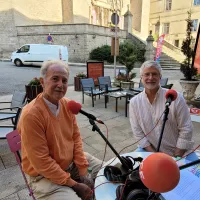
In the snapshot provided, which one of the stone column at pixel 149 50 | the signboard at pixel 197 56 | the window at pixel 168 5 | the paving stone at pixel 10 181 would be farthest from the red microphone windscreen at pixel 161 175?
the window at pixel 168 5

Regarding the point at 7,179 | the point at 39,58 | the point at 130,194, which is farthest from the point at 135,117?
the point at 39,58

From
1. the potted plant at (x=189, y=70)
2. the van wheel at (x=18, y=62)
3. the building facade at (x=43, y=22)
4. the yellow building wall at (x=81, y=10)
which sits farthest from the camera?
the yellow building wall at (x=81, y=10)

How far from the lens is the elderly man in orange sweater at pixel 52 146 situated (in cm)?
146

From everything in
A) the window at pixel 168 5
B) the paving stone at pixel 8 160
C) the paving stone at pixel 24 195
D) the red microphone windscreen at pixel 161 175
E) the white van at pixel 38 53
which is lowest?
the paving stone at pixel 24 195

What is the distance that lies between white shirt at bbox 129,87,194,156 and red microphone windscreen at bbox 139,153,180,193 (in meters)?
1.32

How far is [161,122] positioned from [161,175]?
1351 mm

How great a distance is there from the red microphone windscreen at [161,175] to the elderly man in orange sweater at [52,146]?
39.9 inches

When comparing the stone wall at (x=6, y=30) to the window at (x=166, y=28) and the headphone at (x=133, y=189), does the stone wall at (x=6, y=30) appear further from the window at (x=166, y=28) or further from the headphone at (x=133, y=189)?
the headphone at (x=133, y=189)

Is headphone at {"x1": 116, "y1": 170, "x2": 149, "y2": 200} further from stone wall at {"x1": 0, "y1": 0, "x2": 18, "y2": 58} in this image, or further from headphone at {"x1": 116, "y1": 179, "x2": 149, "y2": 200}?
stone wall at {"x1": 0, "y1": 0, "x2": 18, "y2": 58}

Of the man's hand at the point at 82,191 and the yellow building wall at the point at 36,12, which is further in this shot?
the yellow building wall at the point at 36,12

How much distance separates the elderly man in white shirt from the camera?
188cm

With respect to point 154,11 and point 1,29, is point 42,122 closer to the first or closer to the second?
point 1,29

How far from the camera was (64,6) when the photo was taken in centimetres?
2692

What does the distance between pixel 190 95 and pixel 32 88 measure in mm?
5140
